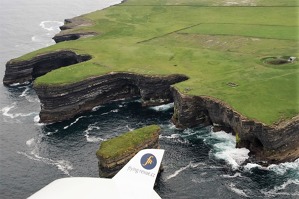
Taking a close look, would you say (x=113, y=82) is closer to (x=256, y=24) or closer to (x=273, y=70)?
(x=273, y=70)

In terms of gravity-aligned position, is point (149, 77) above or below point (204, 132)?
above

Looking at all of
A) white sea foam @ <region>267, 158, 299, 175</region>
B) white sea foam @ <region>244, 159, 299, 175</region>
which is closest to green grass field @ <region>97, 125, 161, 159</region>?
white sea foam @ <region>244, 159, 299, 175</region>

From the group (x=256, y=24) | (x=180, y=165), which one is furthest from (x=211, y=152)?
(x=256, y=24)

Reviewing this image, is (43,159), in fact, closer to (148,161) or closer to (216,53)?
(148,161)

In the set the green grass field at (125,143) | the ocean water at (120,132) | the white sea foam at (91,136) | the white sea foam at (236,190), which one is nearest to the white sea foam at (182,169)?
the ocean water at (120,132)

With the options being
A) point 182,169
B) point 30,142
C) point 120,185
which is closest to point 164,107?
point 182,169

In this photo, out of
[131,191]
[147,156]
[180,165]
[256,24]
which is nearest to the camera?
[131,191]

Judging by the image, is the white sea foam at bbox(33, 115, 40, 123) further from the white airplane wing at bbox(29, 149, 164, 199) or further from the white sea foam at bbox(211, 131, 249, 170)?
the white sea foam at bbox(211, 131, 249, 170)

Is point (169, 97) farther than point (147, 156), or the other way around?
point (169, 97)
